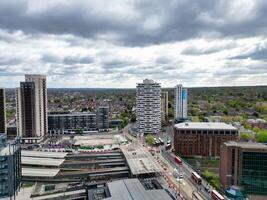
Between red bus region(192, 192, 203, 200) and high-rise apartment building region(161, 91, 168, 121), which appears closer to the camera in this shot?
red bus region(192, 192, 203, 200)

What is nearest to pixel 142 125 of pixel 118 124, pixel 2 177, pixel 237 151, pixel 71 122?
pixel 118 124

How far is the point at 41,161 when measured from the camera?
186 feet

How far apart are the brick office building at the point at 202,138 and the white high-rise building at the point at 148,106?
81.7ft

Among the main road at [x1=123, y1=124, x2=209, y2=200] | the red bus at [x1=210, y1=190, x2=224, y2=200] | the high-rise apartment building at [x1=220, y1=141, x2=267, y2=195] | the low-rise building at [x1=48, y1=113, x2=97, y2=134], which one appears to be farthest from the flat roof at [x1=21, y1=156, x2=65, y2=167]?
the low-rise building at [x1=48, y1=113, x2=97, y2=134]

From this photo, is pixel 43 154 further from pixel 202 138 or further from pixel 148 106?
pixel 148 106

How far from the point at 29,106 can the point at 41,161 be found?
28.5 metres

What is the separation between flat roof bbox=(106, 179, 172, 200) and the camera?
3434 centimetres

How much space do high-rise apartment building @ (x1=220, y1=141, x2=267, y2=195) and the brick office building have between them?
62.8ft

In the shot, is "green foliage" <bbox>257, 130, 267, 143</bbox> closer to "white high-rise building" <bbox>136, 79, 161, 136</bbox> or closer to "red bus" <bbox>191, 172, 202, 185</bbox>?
"red bus" <bbox>191, 172, 202, 185</bbox>

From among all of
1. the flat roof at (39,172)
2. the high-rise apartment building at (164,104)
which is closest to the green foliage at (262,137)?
the high-rise apartment building at (164,104)

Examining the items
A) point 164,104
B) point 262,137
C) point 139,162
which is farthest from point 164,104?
point 139,162

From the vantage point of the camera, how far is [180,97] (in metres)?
105

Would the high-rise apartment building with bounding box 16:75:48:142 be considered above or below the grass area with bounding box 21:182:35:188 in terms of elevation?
above

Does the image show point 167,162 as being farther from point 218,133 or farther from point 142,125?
point 142,125
